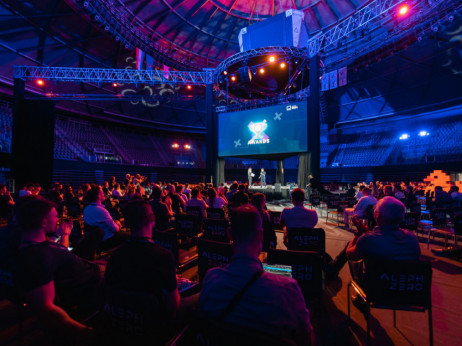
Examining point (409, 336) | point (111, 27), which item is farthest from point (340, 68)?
point (409, 336)

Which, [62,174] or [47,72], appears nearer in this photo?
[47,72]

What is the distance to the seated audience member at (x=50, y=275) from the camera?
163cm

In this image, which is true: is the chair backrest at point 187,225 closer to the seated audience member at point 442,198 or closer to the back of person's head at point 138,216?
the back of person's head at point 138,216

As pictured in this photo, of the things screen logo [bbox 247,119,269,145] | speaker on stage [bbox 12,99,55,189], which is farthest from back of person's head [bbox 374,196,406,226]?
speaker on stage [bbox 12,99,55,189]

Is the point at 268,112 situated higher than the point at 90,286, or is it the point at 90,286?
the point at 268,112

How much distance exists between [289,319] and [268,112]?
16124 mm

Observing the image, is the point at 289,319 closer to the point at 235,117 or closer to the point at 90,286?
the point at 90,286

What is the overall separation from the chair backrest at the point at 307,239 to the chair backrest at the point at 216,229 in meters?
1.36

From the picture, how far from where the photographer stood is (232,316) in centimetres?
114

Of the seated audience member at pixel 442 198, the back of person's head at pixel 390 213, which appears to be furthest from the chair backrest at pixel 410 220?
the back of person's head at pixel 390 213

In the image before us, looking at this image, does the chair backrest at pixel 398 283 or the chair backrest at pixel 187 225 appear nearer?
the chair backrest at pixel 398 283

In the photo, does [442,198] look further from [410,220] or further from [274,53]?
[274,53]

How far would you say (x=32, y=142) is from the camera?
13.8 m

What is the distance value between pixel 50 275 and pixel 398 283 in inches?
124
